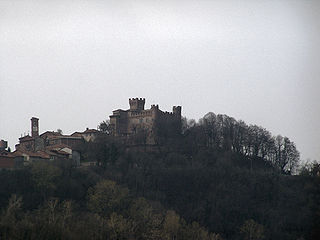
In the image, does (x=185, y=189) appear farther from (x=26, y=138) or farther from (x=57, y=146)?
(x=26, y=138)

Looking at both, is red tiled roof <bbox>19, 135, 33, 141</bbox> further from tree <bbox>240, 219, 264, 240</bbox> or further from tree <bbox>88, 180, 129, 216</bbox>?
tree <bbox>240, 219, 264, 240</bbox>

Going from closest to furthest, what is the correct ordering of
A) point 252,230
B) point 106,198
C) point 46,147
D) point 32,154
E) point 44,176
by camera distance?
point 106,198 → point 252,230 → point 44,176 → point 32,154 → point 46,147

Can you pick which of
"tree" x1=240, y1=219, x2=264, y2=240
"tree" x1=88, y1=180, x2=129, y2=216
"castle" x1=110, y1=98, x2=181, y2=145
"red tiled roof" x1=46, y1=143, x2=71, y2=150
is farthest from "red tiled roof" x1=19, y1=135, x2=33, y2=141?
"tree" x1=240, y1=219, x2=264, y2=240

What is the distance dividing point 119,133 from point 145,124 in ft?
9.62

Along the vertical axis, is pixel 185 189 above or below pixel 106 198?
above

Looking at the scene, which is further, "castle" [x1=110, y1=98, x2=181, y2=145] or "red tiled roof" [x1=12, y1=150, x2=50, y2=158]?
"castle" [x1=110, y1=98, x2=181, y2=145]

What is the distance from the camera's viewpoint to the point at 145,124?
88.8m

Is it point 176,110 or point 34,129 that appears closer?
point 34,129

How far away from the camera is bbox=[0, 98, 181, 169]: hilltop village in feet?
274

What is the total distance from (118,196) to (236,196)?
1401cm

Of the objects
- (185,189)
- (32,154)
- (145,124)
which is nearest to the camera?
(185,189)

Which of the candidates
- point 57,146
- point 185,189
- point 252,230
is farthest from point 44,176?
point 252,230

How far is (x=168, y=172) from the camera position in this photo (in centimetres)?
7888

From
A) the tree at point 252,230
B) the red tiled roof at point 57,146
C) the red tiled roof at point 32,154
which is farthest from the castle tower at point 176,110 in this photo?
the tree at point 252,230
